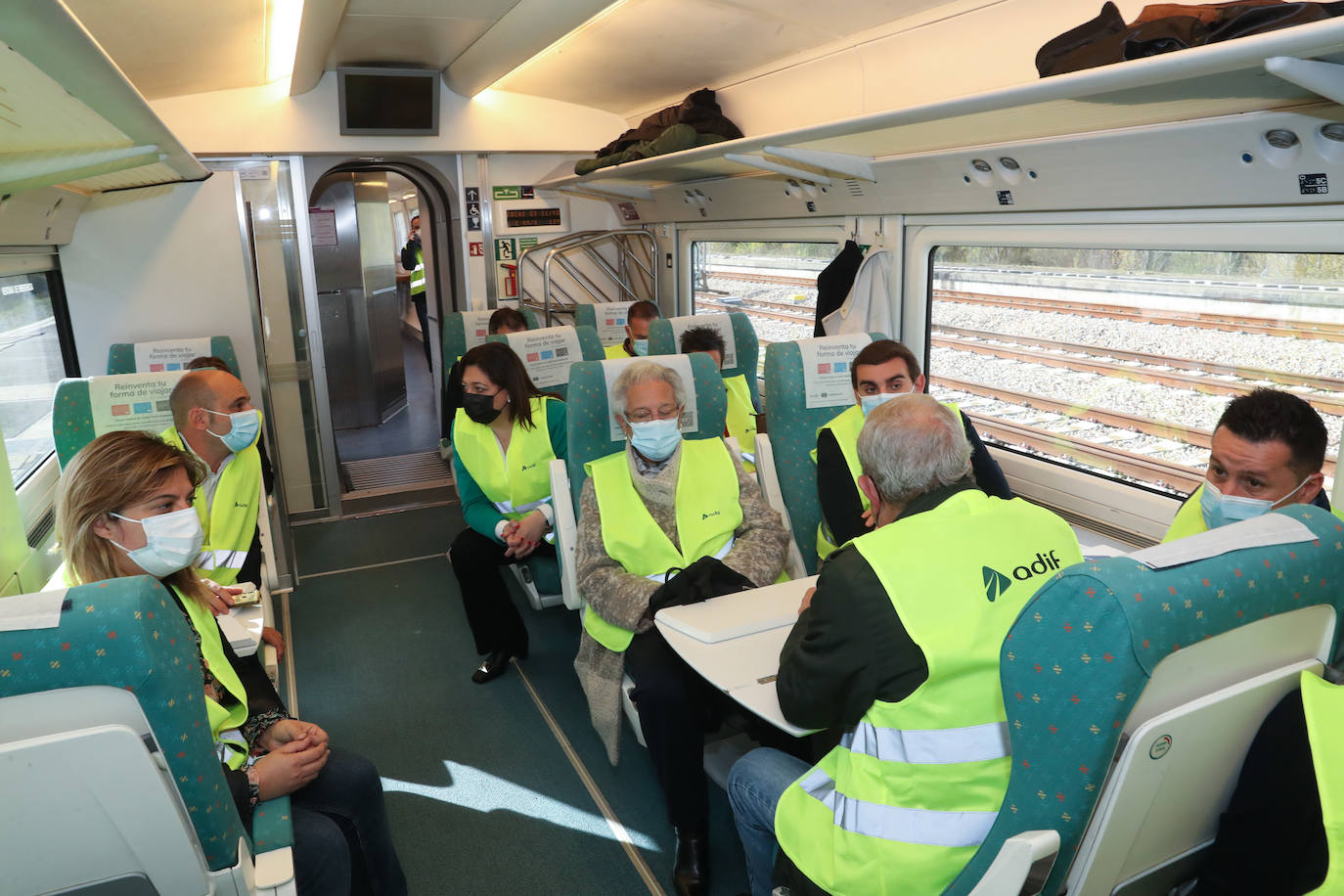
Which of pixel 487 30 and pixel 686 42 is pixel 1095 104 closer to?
pixel 686 42

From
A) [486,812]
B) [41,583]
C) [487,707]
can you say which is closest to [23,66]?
[41,583]

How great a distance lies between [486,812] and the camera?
3.16 meters

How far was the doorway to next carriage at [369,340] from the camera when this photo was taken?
804cm

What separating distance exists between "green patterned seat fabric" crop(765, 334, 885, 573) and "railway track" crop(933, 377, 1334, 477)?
112cm

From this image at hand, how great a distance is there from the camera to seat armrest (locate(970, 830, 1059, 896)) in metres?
1.40

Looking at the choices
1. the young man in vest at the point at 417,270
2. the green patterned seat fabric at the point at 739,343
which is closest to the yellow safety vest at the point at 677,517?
the green patterned seat fabric at the point at 739,343

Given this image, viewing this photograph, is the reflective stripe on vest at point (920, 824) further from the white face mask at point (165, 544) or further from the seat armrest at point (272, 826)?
the white face mask at point (165, 544)

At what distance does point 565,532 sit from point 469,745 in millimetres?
1024

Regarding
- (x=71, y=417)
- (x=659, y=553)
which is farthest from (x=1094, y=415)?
(x=71, y=417)

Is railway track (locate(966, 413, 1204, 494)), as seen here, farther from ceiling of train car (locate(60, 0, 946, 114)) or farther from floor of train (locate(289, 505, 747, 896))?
floor of train (locate(289, 505, 747, 896))

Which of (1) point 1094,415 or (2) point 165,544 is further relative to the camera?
(1) point 1094,415

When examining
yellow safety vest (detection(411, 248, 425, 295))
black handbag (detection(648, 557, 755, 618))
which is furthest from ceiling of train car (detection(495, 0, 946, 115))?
yellow safety vest (detection(411, 248, 425, 295))

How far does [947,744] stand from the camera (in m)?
1.65

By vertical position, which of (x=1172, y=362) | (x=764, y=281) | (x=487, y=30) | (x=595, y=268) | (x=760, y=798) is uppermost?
Result: (x=487, y=30)
